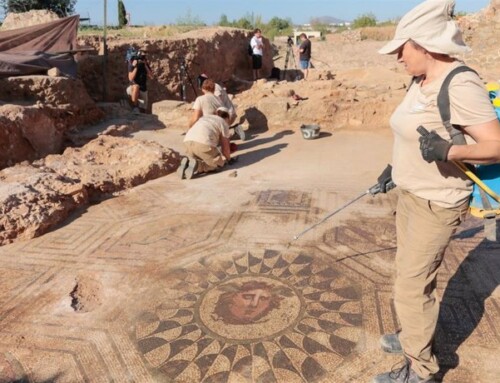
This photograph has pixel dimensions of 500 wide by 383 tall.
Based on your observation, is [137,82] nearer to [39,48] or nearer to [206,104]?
[39,48]

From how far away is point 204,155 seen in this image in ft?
20.0

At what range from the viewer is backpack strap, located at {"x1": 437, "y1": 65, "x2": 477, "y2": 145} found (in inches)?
67.7

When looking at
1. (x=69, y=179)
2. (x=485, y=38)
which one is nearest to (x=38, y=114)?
(x=69, y=179)

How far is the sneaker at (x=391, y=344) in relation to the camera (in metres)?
2.54

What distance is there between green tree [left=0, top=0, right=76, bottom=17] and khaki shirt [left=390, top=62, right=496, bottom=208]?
26.1m

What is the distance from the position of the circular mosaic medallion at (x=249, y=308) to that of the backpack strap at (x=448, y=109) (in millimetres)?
1678

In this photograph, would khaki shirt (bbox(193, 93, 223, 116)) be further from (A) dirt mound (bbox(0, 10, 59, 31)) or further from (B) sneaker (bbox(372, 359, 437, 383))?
(A) dirt mound (bbox(0, 10, 59, 31))

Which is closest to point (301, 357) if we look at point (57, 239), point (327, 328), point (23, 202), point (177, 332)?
point (327, 328)

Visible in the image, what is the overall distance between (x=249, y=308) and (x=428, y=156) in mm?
1801

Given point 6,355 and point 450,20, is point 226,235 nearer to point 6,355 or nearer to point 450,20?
point 6,355

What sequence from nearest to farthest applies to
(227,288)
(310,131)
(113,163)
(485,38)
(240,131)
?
(227,288) → (113,163) → (310,131) → (240,131) → (485,38)

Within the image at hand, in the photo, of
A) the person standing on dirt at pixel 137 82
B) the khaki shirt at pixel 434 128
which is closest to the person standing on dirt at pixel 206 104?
the person standing on dirt at pixel 137 82

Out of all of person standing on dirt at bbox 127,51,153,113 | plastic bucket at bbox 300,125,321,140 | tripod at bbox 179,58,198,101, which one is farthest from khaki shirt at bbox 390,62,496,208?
tripod at bbox 179,58,198,101

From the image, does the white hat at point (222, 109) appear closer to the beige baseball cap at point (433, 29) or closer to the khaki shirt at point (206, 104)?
the khaki shirt at point (206, 104)
